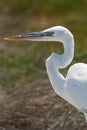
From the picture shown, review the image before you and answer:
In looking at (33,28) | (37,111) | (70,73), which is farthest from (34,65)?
(33,28)

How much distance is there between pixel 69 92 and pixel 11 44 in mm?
4793

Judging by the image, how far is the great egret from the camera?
5578 mm

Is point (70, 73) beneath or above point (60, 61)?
beneath

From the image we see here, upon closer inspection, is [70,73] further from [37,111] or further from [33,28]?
[33,28]

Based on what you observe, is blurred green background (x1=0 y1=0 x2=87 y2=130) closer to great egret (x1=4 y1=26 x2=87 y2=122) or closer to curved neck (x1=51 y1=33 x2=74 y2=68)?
great egret (x1=4 y1=26 x2=87 y2=122)

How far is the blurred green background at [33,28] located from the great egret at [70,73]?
1672 mm

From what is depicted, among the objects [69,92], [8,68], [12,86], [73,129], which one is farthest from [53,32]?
[8,68]

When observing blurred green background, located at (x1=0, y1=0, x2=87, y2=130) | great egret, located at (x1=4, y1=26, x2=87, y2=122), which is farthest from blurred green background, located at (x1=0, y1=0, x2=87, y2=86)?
great egret, located at (x1=4, y1=26, x2=87, y2=122)

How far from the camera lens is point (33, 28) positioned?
11.0m

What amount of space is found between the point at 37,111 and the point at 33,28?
4.11 meters

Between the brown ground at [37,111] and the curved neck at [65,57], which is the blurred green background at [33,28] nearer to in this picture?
the brown ground at [37,111]

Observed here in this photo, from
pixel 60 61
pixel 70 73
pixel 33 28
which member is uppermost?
pixel 60 61

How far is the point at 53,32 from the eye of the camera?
5.58 meters

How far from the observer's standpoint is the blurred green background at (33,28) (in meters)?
8.28
